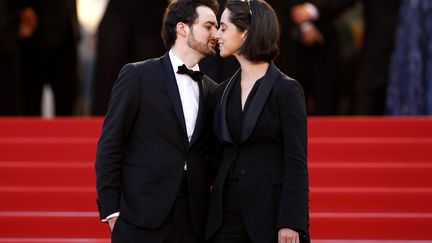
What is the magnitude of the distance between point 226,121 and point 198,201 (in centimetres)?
39

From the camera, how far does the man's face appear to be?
535 cm

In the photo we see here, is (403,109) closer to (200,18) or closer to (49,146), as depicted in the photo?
(49,146)

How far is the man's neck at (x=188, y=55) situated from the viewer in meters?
5.36

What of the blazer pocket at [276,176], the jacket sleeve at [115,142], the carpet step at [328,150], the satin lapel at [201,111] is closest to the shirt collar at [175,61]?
the satin lapel at [201,111]

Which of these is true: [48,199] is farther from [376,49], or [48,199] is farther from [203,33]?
[376,49]

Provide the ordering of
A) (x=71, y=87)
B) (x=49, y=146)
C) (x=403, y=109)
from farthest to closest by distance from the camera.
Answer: (x=71, y=87) → (x=403, y=109) → (x=49, y=146)

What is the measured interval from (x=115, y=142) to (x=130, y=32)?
16.6ft

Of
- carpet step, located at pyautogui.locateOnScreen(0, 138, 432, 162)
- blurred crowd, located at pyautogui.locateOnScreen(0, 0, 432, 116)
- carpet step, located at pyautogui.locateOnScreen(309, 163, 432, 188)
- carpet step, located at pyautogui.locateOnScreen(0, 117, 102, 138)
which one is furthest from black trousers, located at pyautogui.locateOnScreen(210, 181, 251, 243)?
blurred crowd, located at pyautogui.locateOnScreen(0, 0, 432, 116)

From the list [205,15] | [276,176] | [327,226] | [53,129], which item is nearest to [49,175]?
[53,129]

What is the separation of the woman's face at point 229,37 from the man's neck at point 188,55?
200mm

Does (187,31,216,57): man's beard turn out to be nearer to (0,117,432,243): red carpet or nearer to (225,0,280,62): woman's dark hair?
(225,0,280,62): woman's dark hair

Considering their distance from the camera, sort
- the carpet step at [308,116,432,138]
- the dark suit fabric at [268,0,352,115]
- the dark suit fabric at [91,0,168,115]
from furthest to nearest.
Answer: the dark suit fabric at [268,0,352,115]
the dark suit fabric at [91,0,168,115]
the carpet step at [308,116,432,138]

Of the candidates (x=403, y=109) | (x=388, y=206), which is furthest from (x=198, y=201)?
(x=403, y=109)

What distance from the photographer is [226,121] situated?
5.19 m
